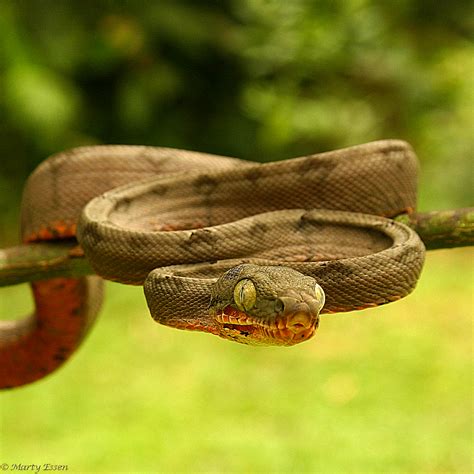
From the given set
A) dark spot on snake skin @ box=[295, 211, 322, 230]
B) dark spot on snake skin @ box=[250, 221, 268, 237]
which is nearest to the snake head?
dark spot on snake skin @ box=[250, 221, 268, 237]

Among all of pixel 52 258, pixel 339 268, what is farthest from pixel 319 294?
pixel 52 258

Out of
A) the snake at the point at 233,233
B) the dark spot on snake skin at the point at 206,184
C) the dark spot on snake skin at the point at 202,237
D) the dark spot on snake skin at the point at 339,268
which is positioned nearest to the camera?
the snake at the point at 233,233

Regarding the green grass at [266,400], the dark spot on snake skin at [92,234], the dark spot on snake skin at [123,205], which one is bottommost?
the green grass at [266,400]

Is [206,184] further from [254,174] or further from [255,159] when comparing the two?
[255,159]

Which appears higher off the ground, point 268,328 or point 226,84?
point 268,328

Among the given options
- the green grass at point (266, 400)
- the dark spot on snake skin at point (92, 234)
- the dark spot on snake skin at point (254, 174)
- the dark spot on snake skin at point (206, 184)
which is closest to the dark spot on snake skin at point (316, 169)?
the dark spot on snake skin at point (254, 174)

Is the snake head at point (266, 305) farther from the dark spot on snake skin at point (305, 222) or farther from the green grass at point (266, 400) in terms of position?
the green grass at point (266, 400)

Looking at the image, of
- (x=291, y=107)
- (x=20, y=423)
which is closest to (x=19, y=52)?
(x=291, y=107)
